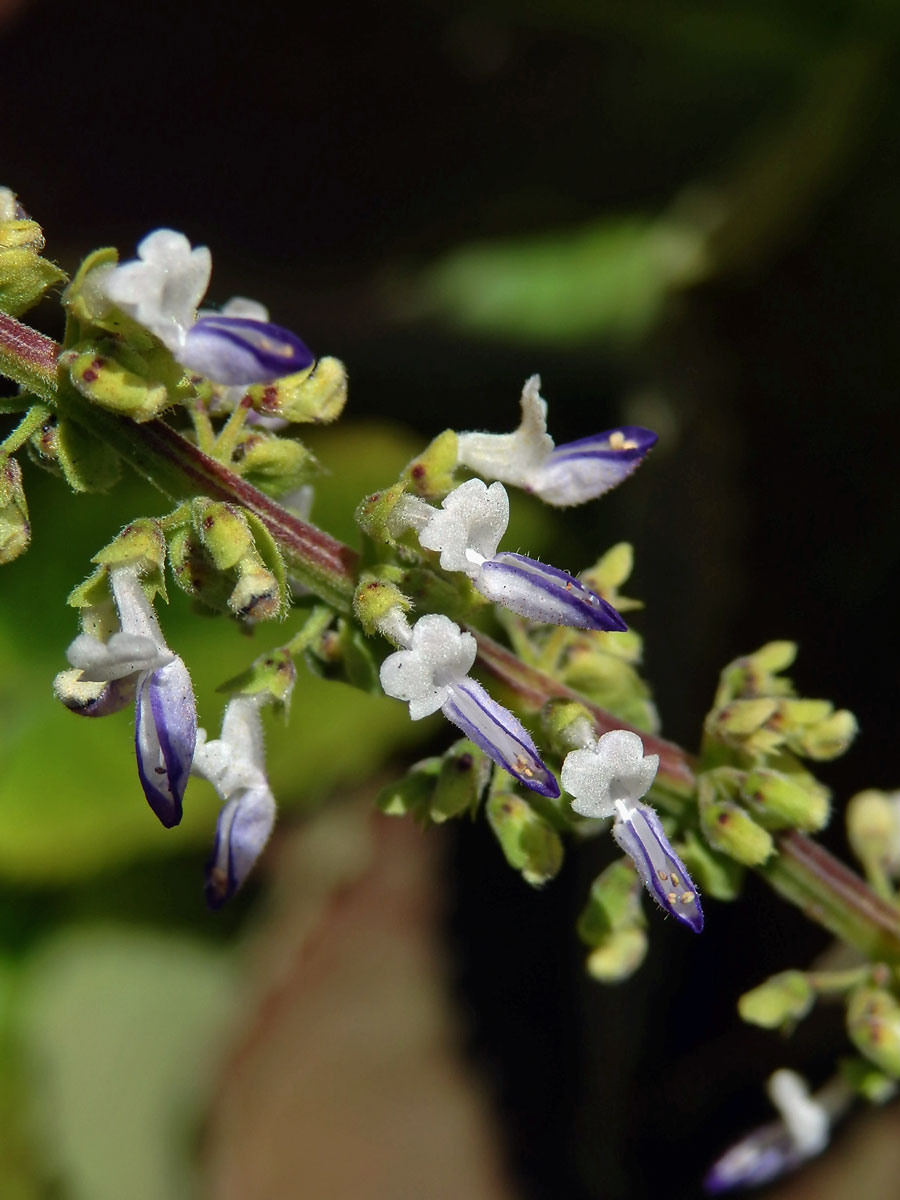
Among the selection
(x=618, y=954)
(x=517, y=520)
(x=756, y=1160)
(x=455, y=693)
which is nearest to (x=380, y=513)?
(x=455, y=693)

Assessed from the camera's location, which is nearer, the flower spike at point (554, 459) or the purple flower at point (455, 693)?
the purple flower at point (455, 693)

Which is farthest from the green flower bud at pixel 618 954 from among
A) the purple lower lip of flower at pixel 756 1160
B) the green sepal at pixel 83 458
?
the green sepal at pixel 83 458

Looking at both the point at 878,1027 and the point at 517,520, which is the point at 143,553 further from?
the point at 517,520

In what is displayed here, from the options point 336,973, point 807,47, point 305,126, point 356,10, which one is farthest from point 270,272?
point 336,973

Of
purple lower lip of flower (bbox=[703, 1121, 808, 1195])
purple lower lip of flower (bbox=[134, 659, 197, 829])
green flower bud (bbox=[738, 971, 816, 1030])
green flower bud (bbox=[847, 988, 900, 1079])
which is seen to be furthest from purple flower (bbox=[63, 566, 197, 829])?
purple lower lip of flower (bbox=[703, 1121, 808, 1195])

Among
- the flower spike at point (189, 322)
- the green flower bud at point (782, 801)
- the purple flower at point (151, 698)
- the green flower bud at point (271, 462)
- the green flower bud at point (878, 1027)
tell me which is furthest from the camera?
the green flower bud at point (878, 1027)

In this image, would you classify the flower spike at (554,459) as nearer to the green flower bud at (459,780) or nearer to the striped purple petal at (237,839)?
the green flower bud at (459,780)
